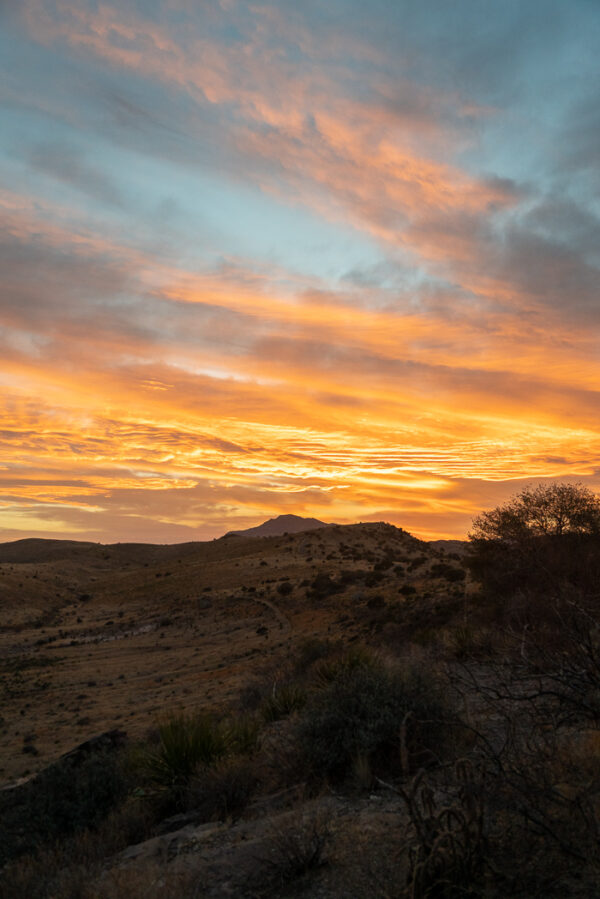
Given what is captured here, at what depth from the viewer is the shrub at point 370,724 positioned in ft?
27.2

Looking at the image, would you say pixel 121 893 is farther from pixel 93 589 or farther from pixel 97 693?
pixel 93 589

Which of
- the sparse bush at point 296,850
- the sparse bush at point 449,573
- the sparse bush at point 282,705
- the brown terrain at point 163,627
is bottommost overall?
the brown terrain at point 163,627

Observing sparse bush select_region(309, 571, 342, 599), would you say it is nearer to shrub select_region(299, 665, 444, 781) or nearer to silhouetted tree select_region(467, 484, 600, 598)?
silhouetted tree select_region(467, 484, 600, 598)

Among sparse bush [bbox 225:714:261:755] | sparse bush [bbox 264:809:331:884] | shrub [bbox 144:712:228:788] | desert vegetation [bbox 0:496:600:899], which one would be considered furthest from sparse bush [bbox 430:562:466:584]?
sparse bush [bbox 264:809:331:884]

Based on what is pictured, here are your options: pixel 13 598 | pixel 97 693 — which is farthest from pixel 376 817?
pixel 13 598

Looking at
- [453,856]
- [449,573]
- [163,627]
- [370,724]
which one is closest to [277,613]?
[163,627]

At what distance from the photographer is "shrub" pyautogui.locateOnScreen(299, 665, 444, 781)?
8.29 m

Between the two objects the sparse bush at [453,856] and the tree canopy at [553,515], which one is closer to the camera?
the sparse bush at [453,856]

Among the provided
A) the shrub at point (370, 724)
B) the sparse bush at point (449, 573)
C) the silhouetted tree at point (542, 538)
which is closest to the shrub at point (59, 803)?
the shrub at point (370, 724)

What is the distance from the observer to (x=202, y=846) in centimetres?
708

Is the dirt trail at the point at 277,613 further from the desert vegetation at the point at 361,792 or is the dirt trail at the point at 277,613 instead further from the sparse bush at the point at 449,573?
the desert vegetation at the point at 361,792

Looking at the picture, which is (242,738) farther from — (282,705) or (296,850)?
(296,850)

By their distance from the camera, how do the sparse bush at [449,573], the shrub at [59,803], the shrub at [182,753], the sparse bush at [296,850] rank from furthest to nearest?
the sparse bush at [449,573] < the shrub at [182,753] < the shrub at [59,803] < the sparse bush at [296,850]

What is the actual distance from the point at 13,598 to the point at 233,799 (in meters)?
59.5
